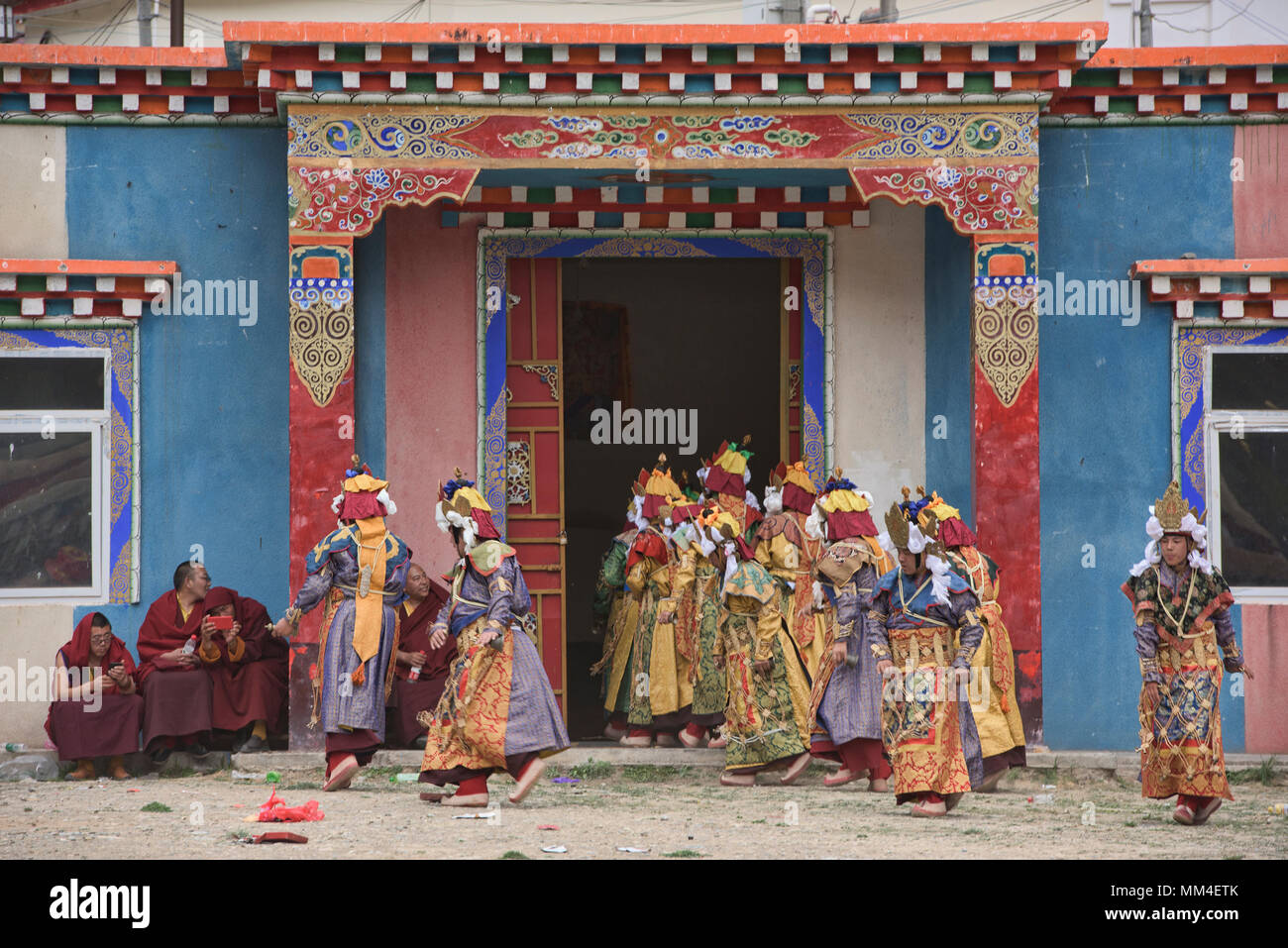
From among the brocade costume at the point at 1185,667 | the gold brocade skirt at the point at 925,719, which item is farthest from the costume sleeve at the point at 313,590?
the brocade costume at the point at 1185,667

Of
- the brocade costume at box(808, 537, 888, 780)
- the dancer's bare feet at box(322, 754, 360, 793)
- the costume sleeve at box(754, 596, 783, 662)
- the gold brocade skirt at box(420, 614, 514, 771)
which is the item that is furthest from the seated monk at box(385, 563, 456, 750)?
the brocade costume at box(808, 537, 888, 780)

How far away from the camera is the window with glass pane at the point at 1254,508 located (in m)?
10.6

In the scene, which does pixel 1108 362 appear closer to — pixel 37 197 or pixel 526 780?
pixel 526 780

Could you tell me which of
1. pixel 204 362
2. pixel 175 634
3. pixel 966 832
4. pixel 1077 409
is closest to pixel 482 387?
pixel 204 362

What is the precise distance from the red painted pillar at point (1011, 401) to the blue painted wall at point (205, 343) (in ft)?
14.1

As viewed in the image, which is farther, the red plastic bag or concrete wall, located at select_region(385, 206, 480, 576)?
concrete wall, located at select_region(385, 206, 480, 576)

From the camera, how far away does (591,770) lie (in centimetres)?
1009

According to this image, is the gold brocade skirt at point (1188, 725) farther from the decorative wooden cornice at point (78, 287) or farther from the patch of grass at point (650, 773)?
the decorative wooden cornice at point (78, 287)

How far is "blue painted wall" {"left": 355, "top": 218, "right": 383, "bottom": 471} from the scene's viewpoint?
1092 centimetres

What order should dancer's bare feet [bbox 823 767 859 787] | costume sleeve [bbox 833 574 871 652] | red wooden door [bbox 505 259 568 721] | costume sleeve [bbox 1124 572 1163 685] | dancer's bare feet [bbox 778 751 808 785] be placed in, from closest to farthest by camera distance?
costume sleeve [bbox 1124 572 1163 685] → costume sleeve [bbox 833 574 871 652] → dancer's bare feet [bbox 823 767 859 787] → dancer's bare feet [bbox 778 751 808 785] → red wooden door [bbox 505 259 568 721]

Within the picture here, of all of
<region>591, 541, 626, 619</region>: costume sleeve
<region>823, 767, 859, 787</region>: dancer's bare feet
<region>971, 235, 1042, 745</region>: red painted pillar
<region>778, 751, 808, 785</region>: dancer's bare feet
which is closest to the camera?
<region>823, 767, 859, 787</region>: dancer's bare feet

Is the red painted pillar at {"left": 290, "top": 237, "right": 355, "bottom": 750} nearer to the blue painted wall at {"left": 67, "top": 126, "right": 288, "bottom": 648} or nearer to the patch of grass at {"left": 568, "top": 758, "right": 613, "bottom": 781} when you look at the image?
the blue painted wall at {"left": 67, "top": 126, "right": 288, "bottom": 648}

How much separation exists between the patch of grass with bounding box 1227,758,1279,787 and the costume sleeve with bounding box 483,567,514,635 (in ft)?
14.8

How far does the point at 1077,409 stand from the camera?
35.4 feet
